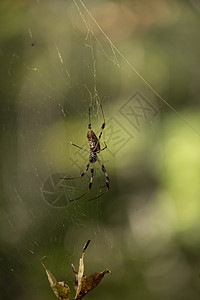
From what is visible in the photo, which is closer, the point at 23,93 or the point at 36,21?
the point at 23,93

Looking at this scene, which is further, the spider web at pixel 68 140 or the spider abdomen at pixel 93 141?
the spider web at pixel 68 140

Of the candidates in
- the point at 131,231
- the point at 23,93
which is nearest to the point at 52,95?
the point at 23,93

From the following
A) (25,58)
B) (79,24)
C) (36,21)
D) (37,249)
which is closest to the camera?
(79,24)

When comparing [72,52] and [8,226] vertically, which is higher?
[72,52]

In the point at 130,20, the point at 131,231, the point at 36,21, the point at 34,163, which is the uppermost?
the point at 36,21

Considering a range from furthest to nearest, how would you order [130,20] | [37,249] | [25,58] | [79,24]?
[130,20], [25,58], [37,249], [79,24]

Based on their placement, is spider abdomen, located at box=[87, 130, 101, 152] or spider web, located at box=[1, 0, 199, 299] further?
spider web, located at box=[1, 0, 199, 299]

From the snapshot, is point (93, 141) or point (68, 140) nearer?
point (93, 141)

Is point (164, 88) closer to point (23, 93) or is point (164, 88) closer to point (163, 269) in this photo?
point (23, 93)
